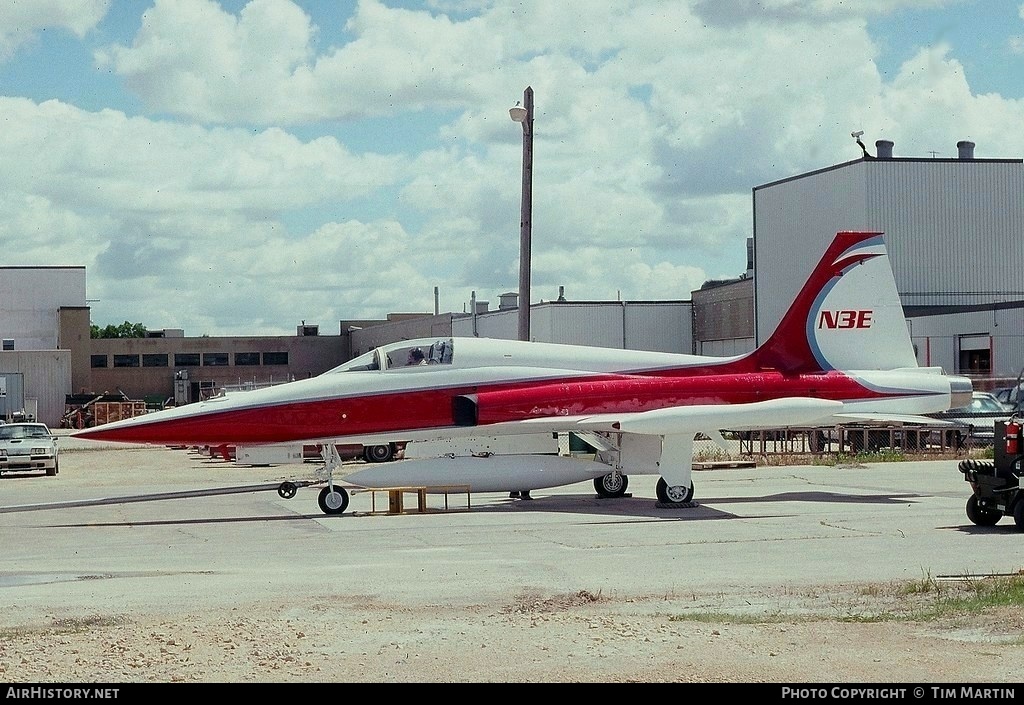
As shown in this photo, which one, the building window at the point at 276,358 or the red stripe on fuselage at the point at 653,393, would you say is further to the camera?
the building window at the point at 276,358

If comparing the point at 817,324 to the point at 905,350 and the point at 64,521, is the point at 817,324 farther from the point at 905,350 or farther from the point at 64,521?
the point at 64,521

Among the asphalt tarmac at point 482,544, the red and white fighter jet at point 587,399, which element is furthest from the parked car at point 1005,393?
the red and white fighter jet at point 587,399

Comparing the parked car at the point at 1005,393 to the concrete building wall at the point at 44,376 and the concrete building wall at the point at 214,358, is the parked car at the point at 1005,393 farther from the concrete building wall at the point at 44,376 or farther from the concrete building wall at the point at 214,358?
the concrete building wall at the point at 214,358

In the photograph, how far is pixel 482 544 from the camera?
1639cm

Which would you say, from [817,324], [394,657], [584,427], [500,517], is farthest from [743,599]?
[817,324]

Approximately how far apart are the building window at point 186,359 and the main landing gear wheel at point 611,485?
251 ft

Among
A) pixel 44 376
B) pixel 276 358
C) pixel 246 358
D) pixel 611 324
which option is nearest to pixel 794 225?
pixel 611 324

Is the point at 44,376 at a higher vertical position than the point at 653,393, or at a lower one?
higher

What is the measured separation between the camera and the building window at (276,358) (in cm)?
9550

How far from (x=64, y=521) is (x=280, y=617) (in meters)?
11.1

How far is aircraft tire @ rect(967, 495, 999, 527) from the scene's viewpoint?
1712cm

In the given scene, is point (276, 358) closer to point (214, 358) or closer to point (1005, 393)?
point (214, 358)

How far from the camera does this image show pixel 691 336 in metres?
61.8

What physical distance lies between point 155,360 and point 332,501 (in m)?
78.2
